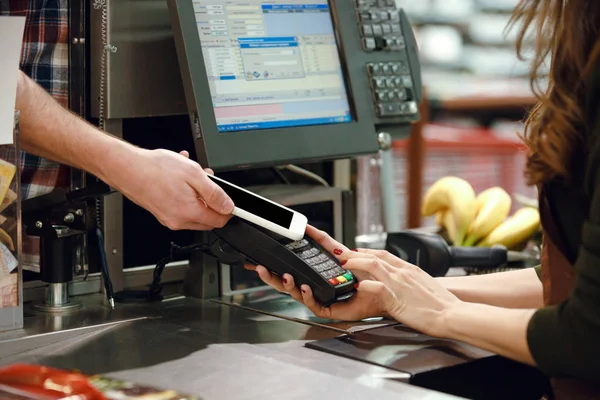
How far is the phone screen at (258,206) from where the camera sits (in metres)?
1.33

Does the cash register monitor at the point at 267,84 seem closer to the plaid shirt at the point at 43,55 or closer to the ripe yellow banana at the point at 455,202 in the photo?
the plaid shirt at the point at 43,55

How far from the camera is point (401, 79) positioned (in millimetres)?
1812

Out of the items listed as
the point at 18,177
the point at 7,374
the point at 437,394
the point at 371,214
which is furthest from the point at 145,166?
the point at 371,214

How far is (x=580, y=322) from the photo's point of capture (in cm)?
108

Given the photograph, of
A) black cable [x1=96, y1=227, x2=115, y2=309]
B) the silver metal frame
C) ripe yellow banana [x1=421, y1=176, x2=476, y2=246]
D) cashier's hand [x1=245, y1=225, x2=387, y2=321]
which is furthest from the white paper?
ripe yellow banana [x1=421, y1=176, x2=476, y2=246]

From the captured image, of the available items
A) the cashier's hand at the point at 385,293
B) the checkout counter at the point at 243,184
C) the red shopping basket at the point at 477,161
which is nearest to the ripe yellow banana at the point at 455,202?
the checkout counter at the point at 243,184

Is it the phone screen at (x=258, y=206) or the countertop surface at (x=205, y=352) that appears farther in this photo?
the phone screen at (x=258, y=206)

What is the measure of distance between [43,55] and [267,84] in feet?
1.27

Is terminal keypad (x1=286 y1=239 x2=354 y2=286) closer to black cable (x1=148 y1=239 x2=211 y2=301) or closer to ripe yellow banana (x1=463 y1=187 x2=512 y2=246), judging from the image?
black cable (x1=148 y1=239 x2=211 y2=301)

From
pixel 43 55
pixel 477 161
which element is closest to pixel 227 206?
pixel 43 55

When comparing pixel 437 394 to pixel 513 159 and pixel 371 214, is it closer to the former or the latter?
pixel 371 214

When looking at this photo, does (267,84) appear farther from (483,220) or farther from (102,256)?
(483,220)

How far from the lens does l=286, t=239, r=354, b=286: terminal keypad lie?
133cm

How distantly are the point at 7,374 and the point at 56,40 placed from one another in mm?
724
